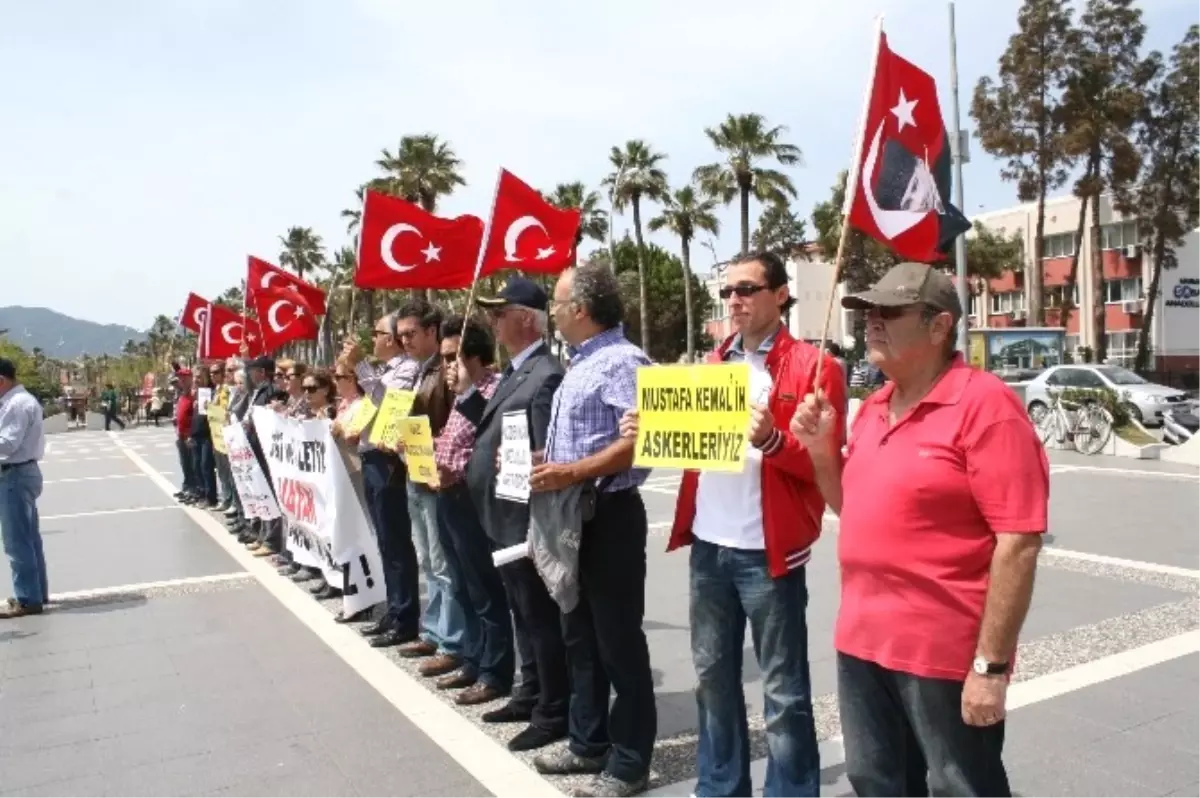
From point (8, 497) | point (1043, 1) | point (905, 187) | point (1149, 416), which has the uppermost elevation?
point (1043, 1)

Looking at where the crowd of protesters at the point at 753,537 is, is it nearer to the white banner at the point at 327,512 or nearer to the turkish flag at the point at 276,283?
the white banner at the point at 327,512

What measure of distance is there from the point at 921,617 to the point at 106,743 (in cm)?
388

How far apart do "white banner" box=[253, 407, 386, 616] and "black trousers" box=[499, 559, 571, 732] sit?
2329 millimetres

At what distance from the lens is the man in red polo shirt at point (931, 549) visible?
7.74 ft

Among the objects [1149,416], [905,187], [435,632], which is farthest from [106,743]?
[1149,416]

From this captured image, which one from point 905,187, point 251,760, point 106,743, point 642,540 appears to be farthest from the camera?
point 106,743

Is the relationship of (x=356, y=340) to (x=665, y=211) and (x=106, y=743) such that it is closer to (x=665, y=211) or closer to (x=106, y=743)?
(x=106, y=743)

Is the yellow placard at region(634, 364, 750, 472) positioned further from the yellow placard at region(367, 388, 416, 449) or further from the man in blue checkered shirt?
the yellow placard at region(367, 388, 416, 449)

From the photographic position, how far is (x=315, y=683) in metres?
5.32

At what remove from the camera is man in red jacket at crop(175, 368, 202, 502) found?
42.4ft

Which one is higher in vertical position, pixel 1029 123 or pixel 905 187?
pixel 1029 123

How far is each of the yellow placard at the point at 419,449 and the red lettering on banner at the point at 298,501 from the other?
200 centimetres

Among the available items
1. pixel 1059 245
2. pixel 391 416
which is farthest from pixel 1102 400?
pixel 1059 245

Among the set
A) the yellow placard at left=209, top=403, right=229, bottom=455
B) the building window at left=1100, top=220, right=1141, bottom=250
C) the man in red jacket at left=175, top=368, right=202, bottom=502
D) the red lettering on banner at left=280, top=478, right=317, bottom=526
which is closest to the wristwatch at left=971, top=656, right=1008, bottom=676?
the red lettering on banner at left=280, top=478, right=317, bottom=526
